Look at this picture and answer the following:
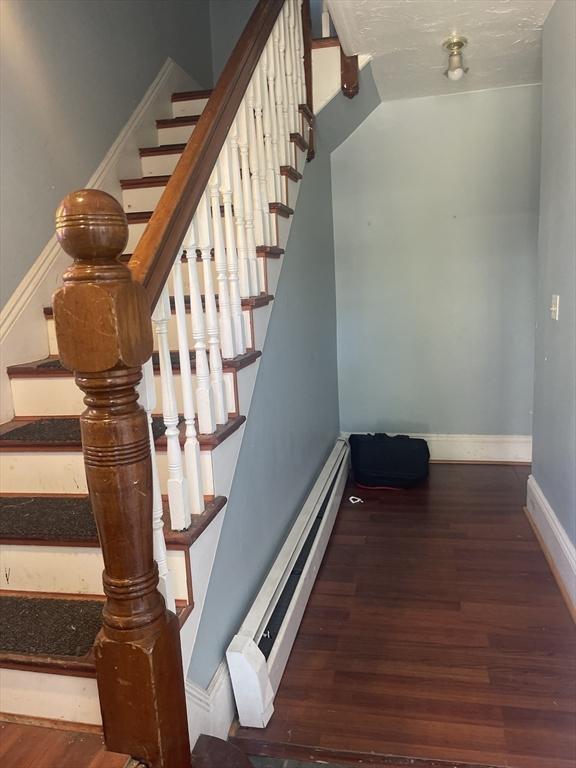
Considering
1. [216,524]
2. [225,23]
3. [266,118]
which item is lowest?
[216,524]

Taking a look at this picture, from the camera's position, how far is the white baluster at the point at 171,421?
3.97 feet

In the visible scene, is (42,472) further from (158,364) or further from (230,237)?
(230,237)

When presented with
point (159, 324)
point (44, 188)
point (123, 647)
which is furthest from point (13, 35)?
point (123, 647)

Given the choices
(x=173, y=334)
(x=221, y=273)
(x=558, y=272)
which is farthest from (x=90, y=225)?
(x=558, y=272)

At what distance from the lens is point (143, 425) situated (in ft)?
3.17

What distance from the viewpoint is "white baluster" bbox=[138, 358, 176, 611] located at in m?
1.10

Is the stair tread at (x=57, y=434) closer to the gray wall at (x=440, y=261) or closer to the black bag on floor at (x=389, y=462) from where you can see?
the black bag on floor at (x=389, y=462)

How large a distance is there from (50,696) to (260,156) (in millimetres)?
1760

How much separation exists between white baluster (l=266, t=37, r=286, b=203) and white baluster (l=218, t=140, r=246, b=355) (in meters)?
0.46

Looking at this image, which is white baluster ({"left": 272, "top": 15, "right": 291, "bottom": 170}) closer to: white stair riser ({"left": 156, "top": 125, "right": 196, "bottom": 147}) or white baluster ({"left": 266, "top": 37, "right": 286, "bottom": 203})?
white baluster ({"left": 266, "top": 37, "right": 286, "bottom": 203})

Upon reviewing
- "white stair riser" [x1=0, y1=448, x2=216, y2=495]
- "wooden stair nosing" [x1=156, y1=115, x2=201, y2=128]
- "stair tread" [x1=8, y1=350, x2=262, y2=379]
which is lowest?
"white stair riser" [x1=0, y1=448, x2=216, y2=495]

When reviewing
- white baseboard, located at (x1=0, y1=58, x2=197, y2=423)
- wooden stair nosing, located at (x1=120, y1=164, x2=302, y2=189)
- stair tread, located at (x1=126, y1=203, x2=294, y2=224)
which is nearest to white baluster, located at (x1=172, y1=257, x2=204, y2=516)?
stair tread, located at (x1=126, y1=203, x2=294, y2=224)

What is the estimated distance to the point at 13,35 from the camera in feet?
6.86

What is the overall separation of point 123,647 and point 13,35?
2.23 m
